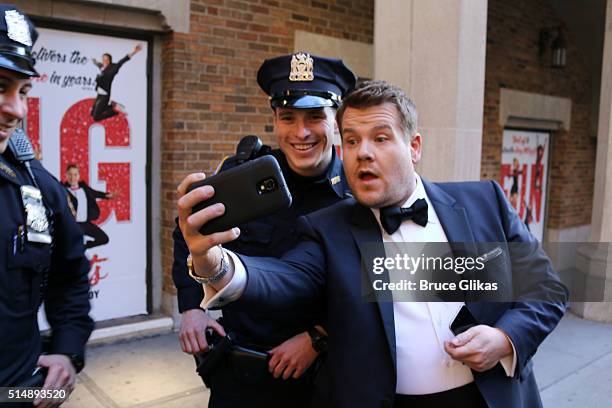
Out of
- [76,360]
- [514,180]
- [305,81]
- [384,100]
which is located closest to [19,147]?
[76,360]

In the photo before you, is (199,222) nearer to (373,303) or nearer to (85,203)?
(373,303)

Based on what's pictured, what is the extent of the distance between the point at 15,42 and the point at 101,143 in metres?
3.41

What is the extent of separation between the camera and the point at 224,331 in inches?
94.1

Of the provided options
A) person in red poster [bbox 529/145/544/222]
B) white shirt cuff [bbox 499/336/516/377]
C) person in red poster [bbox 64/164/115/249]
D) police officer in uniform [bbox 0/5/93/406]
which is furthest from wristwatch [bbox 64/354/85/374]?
person in red poster [bbox 529/145/544/222]

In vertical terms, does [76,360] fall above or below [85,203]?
below

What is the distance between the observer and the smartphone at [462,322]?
165 centimetres

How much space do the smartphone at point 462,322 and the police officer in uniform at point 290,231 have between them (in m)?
0.54

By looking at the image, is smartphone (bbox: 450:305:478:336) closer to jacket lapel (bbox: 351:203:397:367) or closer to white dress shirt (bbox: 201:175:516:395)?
white dress shirt (bbox: 201:175:516:395)

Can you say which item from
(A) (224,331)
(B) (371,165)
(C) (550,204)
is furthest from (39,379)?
(C) (550,204)

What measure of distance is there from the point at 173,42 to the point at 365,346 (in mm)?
4288

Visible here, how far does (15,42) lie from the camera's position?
179 centimetres

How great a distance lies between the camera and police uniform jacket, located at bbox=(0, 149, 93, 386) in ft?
5.79

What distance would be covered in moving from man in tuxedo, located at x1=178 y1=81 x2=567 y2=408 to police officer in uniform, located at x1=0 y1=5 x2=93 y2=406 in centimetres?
78

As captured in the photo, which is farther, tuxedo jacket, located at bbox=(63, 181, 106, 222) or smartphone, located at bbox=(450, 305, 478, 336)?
tuxedo jacket, located at bbox=(63, 181, 106, 222)
